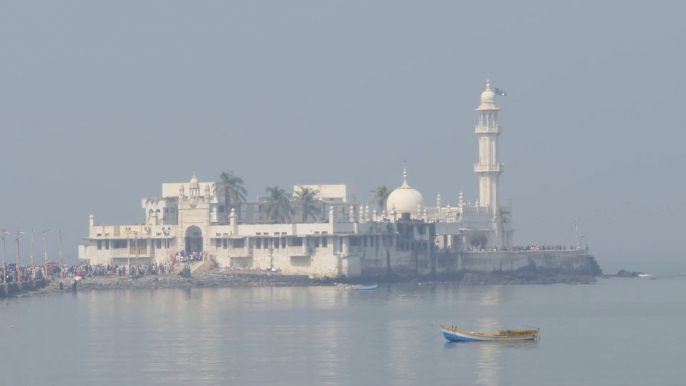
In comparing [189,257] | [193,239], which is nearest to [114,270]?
[189,257]

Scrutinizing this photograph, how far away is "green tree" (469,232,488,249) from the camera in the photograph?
135 metres

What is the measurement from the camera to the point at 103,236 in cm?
12975

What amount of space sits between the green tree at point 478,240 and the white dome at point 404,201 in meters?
5.16

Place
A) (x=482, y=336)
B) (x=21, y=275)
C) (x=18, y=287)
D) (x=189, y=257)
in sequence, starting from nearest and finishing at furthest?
(x=482, y=336) < (x=18, y=287) < (x=21, y=275) < (x=189, y=257)

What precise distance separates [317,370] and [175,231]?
62574 mm

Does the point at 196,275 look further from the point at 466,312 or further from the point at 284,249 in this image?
the point at 466,312

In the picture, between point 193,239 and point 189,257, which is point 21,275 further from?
point 193,239

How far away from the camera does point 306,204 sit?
430ft

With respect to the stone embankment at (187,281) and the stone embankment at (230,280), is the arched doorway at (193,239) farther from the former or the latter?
the stone embankment at (187,281)

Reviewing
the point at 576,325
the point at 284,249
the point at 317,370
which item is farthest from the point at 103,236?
the point at 317,370

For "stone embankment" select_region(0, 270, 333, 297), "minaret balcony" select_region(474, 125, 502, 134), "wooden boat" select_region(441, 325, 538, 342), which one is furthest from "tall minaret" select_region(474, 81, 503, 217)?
"wooden boat" select_region(441, 325, 538, 342)

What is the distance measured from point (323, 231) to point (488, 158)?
2287 cm

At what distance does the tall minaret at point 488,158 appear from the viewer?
454 feet

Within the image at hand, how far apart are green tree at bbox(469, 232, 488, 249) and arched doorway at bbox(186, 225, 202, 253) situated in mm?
23783
